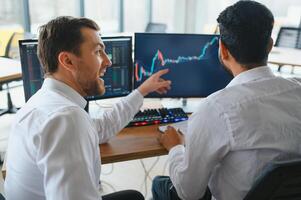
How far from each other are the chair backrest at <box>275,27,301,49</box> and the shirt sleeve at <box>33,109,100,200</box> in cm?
504

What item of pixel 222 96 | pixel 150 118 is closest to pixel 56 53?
pixel 222 96

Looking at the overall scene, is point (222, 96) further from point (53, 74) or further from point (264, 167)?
point (53, 74)

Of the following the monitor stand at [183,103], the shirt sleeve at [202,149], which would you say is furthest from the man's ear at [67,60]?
the monitor stand at [183,103]

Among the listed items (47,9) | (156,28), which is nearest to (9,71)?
(156,28)

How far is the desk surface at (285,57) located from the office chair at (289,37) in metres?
0.40

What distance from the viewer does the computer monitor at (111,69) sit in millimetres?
1613

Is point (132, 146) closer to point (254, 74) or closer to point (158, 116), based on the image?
point (158, 116)

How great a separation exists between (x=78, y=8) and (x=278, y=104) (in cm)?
632

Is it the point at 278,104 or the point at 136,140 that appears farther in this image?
the point at 136,140

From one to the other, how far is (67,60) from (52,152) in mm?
361

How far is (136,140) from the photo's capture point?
1567 mm

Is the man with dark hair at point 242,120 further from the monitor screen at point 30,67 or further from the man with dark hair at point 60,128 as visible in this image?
the monitor screen at point 30,67

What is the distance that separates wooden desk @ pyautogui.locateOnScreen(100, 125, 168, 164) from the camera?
143 centimetres

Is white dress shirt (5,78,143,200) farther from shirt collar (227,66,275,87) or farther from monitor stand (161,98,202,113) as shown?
monitor stand (161,98,202,113)
